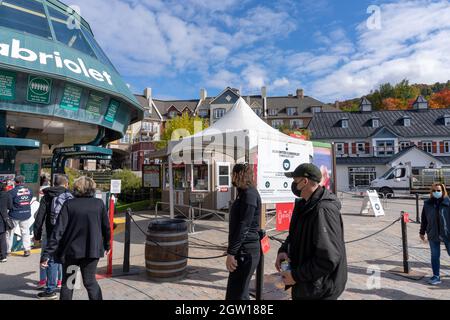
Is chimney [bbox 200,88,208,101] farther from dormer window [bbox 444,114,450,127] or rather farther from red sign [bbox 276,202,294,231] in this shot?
red sign [bbox 276,202,294,231]

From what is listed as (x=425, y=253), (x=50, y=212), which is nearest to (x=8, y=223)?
(x=50, y=212)

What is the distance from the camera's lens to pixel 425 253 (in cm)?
729

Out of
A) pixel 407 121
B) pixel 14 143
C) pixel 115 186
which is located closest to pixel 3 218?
pixel 14 143

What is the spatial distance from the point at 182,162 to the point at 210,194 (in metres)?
2.11

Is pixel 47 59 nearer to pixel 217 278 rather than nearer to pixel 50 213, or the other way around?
pixel 50 213

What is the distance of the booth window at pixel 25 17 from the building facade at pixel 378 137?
116 ft

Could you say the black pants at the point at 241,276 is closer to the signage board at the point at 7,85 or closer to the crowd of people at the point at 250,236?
the crowd of people at the point at 250,236

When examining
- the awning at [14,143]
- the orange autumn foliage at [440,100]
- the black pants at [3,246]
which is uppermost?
the orange autumn foliage at [440,100]

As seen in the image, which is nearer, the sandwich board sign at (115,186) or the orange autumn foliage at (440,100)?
the sandwich board sign at (115,186)

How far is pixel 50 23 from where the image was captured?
25.8 ft

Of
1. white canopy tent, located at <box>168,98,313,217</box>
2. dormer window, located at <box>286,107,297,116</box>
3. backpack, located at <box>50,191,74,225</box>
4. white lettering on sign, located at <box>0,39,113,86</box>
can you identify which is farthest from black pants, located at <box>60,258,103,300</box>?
dormer window, located at <box>286,107,297,116</box>

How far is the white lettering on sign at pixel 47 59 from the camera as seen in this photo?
6.50 meters

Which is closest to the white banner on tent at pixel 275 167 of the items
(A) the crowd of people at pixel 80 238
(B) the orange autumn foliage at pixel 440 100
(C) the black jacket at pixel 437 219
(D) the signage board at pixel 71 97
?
(C) the black jacket at pixel 437 219

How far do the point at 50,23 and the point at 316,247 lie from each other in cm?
889
